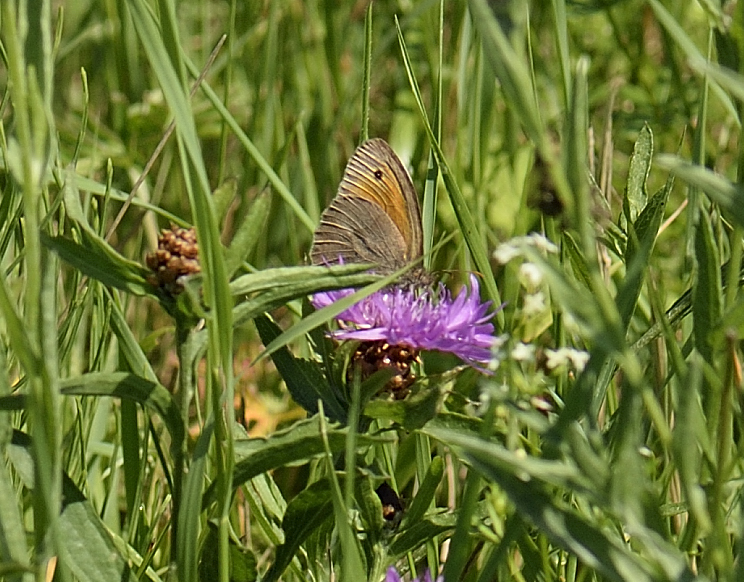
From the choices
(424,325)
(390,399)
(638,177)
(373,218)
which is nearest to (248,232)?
(390,399)

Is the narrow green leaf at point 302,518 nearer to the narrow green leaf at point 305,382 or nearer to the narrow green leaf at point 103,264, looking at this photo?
the narrow green leaf at point 305,382

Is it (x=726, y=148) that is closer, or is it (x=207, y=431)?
(x=207, y=431)

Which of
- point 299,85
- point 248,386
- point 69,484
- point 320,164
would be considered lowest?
point 248,386

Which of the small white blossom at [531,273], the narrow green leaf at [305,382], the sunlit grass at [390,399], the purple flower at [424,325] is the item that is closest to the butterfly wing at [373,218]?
the sunlit grass at [390,399]

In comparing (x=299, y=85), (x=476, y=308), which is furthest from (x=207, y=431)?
(x=299, y=85)

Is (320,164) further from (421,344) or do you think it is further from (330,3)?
(421,344)

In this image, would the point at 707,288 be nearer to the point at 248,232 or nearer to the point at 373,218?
the point at 248,232

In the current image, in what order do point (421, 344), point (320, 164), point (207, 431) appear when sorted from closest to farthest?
1. point (207, 431)
2. point (421, 344)
3. point (320, 164)
